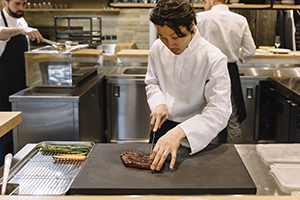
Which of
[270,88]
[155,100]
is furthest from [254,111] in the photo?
[155,100]

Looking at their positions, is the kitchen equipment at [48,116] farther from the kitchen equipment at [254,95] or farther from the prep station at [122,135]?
the kitchen equipment at [254,95]

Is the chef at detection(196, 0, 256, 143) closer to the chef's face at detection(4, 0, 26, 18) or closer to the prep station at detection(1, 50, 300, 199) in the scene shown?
the prep station at detection(1, 50, 300, 199)

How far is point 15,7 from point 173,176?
Result: 2863 mm

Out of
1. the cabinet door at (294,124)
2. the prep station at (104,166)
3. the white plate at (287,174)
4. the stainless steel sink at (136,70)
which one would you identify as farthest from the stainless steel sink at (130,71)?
the white plate at (287,174)

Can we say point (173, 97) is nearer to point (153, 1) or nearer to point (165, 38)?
point (165, 38)

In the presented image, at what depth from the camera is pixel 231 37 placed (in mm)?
3154

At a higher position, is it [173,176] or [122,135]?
[173,176]

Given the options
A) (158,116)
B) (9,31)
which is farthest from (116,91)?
(158,116)

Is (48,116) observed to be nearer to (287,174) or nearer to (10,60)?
(10,60)

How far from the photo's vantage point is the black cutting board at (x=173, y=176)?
1180 mm

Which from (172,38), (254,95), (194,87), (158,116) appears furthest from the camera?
(254,95)

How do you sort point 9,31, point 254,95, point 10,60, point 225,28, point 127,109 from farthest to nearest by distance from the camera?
point 127,109 < point 254,95 < point 10,60 < point 225,28 < point 9,31

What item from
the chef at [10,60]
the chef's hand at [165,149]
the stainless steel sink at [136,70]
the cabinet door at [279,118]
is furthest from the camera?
the stainless steel sink at [136,70]

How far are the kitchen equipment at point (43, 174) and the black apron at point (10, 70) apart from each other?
206cm
